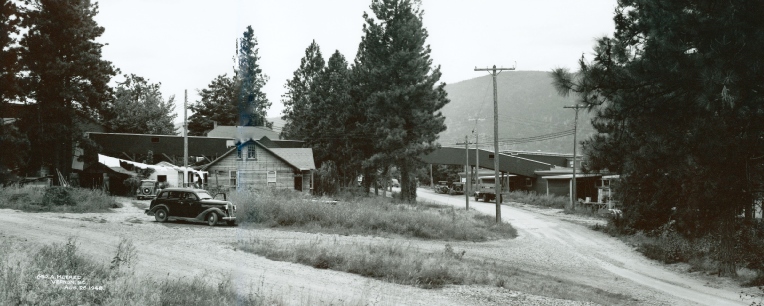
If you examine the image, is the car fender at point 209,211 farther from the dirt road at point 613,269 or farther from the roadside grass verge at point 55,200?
the dirt road at point 613,269

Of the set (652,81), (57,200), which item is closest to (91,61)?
(57,200)

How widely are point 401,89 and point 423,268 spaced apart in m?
33.7

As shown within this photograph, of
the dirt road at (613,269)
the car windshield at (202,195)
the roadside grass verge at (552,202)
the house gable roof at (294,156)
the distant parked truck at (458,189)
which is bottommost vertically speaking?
the dirt road at (613,269)

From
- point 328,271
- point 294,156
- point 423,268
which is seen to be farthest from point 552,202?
point 328,271

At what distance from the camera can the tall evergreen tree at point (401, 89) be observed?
49094mm

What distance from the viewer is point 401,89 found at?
4862 centimetres

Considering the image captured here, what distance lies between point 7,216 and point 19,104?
19.4 meters

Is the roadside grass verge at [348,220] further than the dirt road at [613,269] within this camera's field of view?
Yes

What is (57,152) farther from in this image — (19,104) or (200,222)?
(200,222)

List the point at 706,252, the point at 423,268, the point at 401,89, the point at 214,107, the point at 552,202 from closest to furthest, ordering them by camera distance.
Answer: the point at 423,268
the point at 706,252
the point at 401,89
the point at 552,202
the point at 214,107

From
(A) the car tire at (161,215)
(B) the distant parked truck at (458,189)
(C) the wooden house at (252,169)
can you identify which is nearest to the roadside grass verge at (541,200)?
(B) the distant parked truck at (458,189)

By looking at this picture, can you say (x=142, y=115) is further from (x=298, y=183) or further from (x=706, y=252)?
(x=706, y=252)

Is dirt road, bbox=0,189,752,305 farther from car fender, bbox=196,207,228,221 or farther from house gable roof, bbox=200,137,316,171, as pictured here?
house gable roof, bbox=200,137,316,171

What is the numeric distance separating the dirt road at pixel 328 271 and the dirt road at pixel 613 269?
32 mm
